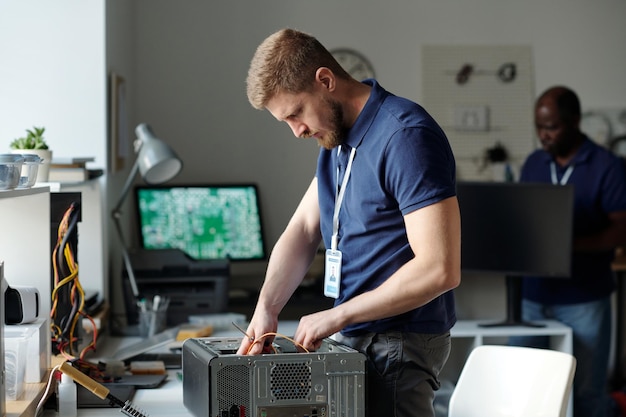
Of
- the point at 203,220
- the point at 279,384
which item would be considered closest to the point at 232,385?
the point at 279,384

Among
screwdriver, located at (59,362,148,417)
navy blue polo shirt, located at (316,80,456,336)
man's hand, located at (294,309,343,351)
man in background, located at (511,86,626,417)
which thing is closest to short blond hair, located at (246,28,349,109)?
navy blue polo shirt, located at (316,80,456,336)

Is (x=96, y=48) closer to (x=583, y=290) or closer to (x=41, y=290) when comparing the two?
(x=41, y=290)

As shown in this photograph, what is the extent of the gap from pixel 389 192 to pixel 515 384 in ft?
2.75

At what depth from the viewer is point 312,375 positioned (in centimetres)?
186

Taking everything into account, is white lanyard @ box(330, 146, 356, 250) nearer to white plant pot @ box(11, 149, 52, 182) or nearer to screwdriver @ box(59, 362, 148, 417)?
screwdriver @ box(59, 362, 148, 417)

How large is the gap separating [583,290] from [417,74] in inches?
58.0

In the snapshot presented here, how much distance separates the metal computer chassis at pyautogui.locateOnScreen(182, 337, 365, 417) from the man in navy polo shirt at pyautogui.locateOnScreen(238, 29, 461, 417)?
8 centimetres

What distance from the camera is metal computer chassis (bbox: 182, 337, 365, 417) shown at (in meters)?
1.81

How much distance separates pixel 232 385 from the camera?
1816 mm

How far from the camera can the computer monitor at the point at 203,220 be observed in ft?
14.2

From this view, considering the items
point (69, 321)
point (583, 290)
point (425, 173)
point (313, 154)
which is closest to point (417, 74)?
point (313, 154)

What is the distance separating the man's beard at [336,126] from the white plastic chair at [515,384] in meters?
0.88

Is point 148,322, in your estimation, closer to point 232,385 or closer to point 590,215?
point 232,385

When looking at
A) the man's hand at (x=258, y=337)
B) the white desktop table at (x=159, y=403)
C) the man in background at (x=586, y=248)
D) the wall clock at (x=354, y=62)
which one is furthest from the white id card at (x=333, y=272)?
the wall clock at (x=354, y=62)
